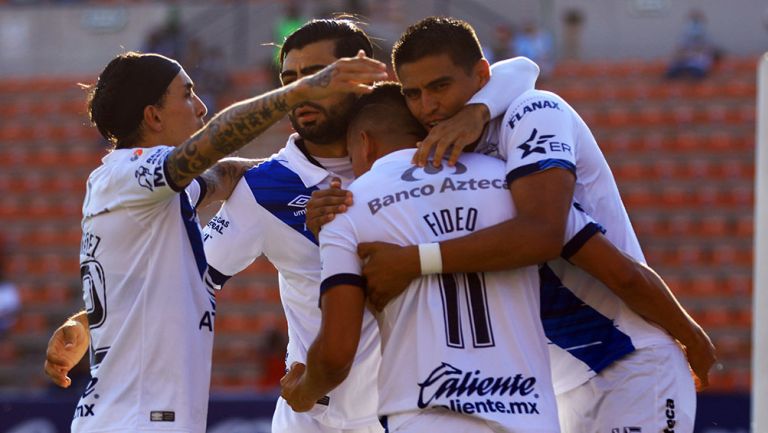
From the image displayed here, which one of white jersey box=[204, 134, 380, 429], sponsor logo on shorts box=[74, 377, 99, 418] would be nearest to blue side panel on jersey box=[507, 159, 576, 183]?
white jersey box=[204, 134, 380, 429]

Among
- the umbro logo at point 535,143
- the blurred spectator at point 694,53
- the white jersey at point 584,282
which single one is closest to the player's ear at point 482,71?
the white jersey at point 584,282

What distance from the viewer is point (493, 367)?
355cm

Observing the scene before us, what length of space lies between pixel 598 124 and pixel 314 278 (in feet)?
44.6

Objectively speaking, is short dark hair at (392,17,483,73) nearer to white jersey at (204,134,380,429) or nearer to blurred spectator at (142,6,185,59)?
white jersey at (204,134,380,429)

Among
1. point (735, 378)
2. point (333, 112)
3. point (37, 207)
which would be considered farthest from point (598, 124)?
point (333, 112)

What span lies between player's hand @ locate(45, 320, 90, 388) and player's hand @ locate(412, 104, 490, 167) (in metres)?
1.51

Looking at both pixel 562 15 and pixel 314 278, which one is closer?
pixel 314 278

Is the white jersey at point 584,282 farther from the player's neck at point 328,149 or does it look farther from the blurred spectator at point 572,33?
the blurred spectator at point 572,33

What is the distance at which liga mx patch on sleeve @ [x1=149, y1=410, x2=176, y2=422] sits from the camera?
3949mm

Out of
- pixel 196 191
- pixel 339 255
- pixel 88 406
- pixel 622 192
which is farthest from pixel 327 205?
pixel 622 192

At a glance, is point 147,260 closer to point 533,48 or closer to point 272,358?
point 272,358

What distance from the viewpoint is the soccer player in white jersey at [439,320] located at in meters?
3.53

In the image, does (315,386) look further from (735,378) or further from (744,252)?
(744,252)

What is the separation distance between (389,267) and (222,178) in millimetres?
1303
